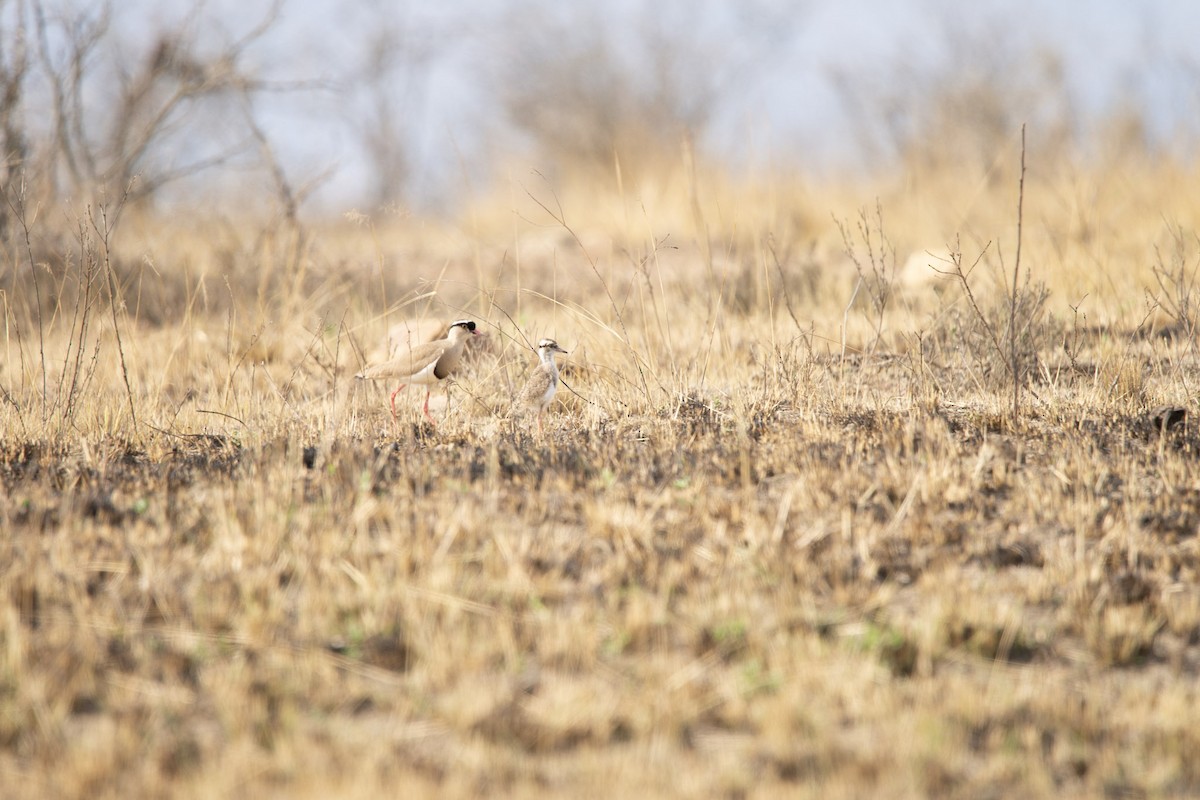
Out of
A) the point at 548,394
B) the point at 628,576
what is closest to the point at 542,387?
the point at 548,394

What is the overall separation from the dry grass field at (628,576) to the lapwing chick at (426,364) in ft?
0.66

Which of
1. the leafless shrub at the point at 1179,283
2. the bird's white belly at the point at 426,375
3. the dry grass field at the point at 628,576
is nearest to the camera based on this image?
the dry grass field at the point at 628,576

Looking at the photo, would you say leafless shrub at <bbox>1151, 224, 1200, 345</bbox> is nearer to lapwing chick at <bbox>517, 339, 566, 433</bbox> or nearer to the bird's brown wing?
lapwing chick at <bbox>517, 339, 566, 433</bbox>

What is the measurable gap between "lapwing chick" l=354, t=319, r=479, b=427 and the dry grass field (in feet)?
0.66

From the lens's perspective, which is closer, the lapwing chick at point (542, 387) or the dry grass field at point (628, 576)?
the dry grass field at point (628, 576)

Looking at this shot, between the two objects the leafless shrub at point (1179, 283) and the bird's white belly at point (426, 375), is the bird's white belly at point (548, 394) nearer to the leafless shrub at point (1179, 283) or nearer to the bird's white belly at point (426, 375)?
the bird's white belly at point (426, 375)

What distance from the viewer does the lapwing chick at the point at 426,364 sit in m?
5.41

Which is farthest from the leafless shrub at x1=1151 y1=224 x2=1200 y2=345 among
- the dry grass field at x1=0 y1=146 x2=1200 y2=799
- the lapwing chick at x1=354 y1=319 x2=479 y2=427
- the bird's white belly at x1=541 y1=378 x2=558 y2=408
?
the lapwing chick at x1=354 y1=319 x2=479 y2=427

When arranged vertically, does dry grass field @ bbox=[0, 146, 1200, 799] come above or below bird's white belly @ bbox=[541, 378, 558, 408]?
below

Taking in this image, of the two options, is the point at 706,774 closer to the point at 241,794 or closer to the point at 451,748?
the point at 451,748

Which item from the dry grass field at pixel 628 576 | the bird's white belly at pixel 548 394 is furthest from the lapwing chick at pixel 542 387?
the dry grass field at pixel 628 576

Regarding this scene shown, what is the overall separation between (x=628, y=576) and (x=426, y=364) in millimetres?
2254

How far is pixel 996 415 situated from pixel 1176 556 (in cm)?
140

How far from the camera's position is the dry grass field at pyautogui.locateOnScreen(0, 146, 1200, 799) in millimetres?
2621
